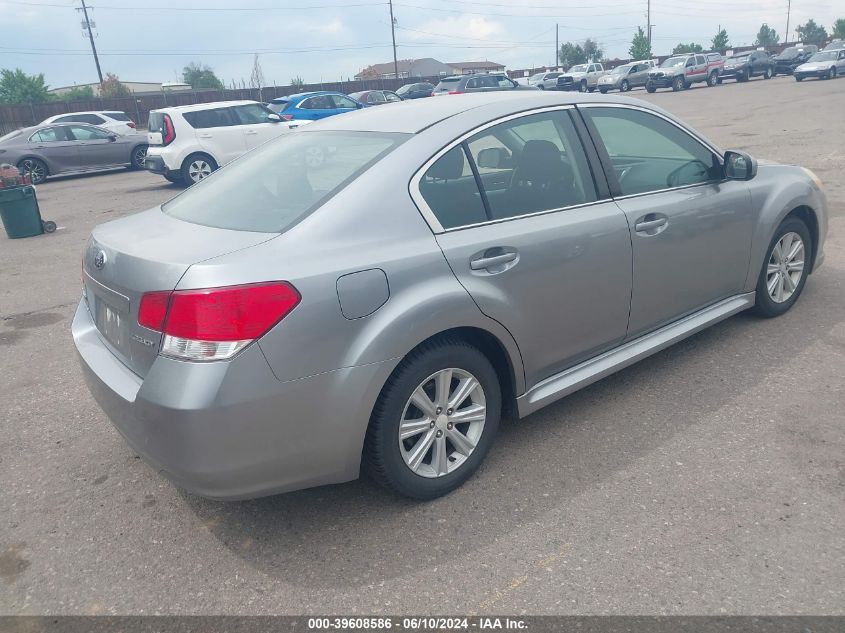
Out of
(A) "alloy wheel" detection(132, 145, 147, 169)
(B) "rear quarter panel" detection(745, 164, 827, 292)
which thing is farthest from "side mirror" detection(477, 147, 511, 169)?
(A) "alloy wheel" detection(132, 145, 147, 169)

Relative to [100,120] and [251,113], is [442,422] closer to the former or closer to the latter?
[251,113]

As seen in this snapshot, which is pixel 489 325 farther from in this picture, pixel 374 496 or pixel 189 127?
pixel 189 127

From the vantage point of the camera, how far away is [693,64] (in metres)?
37.5

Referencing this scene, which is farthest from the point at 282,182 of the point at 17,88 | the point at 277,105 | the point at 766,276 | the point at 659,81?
the point at 17,88

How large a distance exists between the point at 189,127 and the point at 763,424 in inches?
518

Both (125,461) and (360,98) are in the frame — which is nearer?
(125,461)

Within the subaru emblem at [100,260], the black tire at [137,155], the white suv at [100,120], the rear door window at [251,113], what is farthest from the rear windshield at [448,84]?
the subaru emblem at [100,260]

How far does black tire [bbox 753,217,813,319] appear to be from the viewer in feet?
15.2

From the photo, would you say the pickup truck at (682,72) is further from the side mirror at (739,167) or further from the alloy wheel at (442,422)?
the alloy wheel at (442,422)

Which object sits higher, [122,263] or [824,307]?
[122,263]

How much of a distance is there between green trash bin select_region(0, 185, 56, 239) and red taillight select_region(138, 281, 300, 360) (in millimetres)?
9372

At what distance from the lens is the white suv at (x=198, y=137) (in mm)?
14008

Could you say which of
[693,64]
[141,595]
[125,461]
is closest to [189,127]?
[125,461]

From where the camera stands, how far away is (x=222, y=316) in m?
2.44
